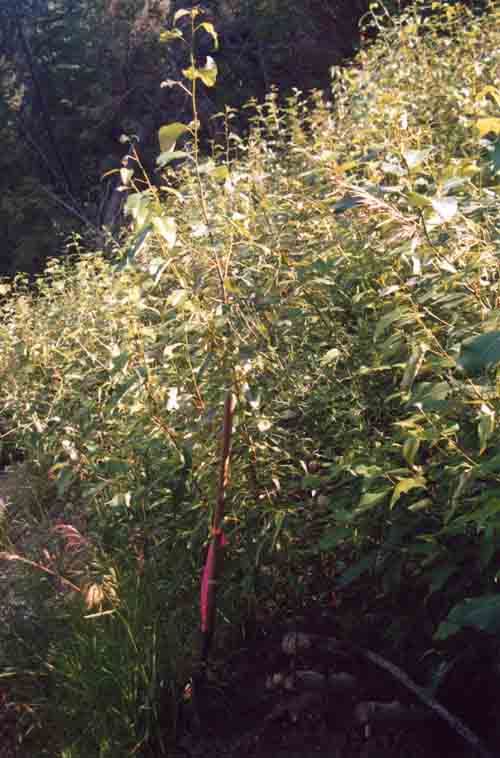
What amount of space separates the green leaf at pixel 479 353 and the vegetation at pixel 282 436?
12.9 inches

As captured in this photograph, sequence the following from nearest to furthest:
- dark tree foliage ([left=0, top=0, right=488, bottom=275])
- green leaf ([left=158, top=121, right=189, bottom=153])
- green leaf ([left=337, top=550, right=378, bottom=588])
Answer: green leaf ([left=158, top=121, right=189, bottom=153]) → green leaf ([left=337, top=550, right=378, bottom=588]) → dark tree foliage ([left=0, top=0, right=488, bottom=275])

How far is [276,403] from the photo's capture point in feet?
7.31

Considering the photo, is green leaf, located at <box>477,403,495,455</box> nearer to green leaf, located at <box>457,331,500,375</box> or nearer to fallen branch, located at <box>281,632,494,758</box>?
green leaf, located at <box>457,331,500,375</box>

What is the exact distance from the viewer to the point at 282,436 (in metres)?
2.18

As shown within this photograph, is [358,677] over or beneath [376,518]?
beneath

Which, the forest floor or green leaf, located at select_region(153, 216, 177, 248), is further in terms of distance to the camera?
the forest floor

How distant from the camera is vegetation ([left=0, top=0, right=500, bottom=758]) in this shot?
67.1 inches

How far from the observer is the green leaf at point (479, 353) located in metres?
1.14

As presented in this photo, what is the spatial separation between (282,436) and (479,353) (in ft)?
3.49

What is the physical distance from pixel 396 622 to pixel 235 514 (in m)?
0.50

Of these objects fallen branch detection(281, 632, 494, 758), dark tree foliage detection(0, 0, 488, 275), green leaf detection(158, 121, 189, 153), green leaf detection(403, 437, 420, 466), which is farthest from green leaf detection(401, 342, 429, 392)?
dark tree foliage detection(0, 0, 488, 275)

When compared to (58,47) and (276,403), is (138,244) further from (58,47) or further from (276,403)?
(58,47)

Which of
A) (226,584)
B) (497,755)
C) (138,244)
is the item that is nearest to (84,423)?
(226,584)

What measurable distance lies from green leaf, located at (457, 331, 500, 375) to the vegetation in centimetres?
33
